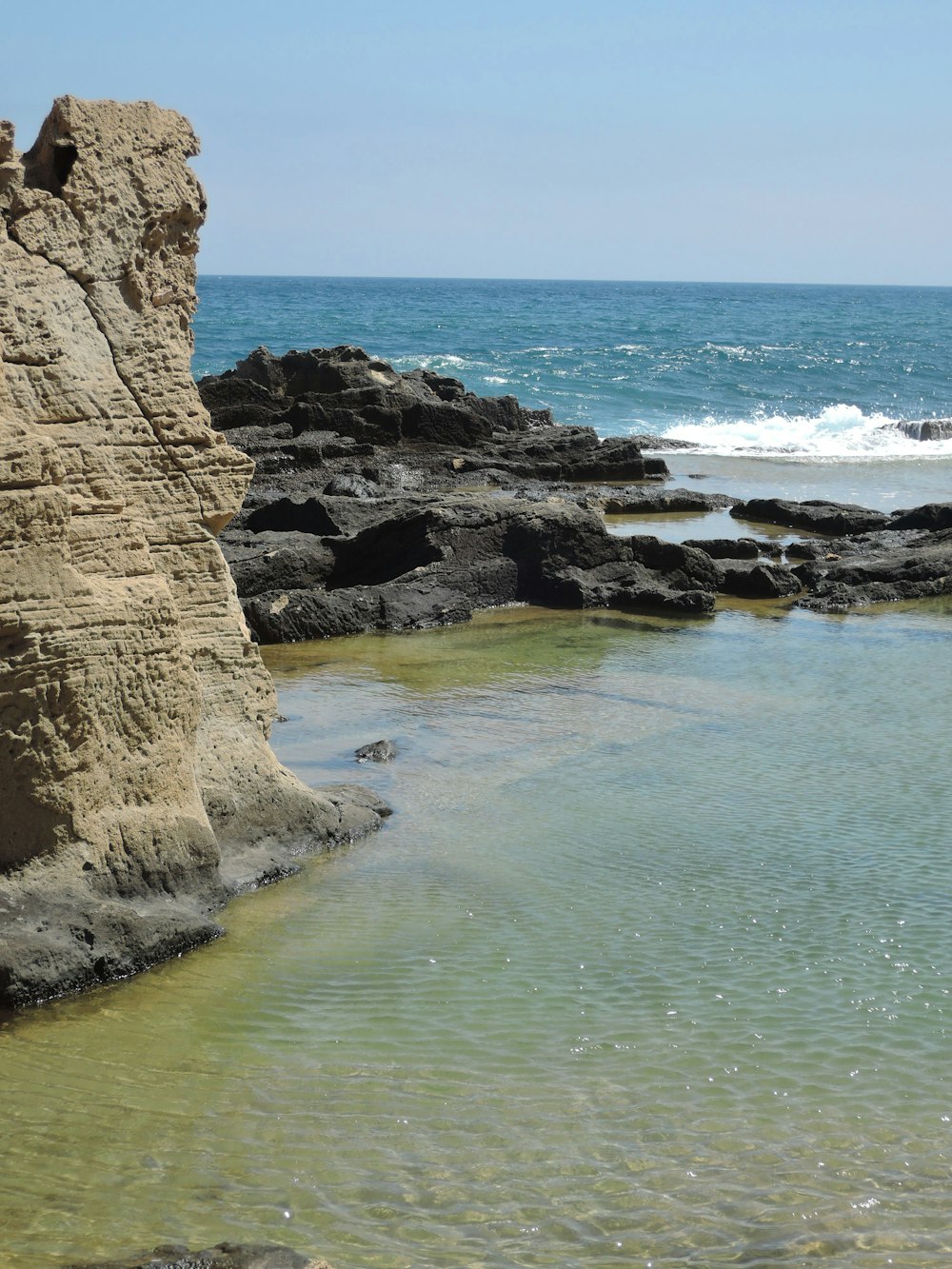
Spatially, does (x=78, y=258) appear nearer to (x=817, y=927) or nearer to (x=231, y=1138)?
(x=231, y=1138)

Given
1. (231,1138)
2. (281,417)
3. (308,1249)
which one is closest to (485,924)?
(231,1138)

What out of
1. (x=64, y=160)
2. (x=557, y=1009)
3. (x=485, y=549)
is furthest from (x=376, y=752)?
(x=485, y=549)

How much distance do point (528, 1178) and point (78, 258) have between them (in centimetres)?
396

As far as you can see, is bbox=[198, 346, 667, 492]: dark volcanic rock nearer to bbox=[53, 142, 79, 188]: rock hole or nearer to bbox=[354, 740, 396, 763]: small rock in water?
bbox=[354, 740, 396, 763]: small rock in water

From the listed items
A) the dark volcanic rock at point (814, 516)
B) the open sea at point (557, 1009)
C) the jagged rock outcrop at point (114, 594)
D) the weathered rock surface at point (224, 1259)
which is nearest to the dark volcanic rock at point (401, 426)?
the dark volcanic rock at point (814, 516)

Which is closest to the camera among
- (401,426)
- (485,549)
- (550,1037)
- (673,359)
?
(550,1037)

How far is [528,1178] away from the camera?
3.94m

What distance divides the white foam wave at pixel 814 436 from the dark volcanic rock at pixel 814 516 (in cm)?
1028

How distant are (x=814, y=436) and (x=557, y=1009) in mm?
30519

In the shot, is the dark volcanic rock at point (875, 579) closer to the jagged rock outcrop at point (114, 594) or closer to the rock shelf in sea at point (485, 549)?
the rock shelf in sea at point (485, 549)

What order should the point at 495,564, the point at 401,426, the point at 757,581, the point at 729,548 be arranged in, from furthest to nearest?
the point at 401,426 → the point at 729,548 → the point at 757,581 → the point at 495,564

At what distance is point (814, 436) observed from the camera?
34.0m

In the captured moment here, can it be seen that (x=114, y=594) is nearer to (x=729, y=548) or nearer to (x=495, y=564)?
(x=495, y=564)

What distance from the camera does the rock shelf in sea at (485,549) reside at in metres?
12.5
